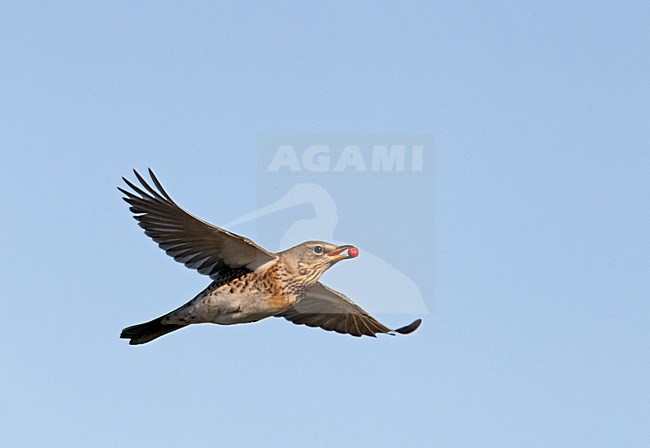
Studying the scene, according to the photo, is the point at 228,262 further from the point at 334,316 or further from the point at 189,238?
the point at 334,316

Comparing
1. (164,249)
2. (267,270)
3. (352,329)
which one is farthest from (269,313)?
(352,329)

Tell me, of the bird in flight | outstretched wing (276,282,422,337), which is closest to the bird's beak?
the bird in flight

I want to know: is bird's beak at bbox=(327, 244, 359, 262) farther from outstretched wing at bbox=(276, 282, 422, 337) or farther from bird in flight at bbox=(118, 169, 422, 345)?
outstretched wing at bbox=(276, 282, 422, 337)

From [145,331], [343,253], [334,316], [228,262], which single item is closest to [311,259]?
[343,253]

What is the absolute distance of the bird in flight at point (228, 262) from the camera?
53.0 feet

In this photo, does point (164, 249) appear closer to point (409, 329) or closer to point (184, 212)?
point (184, 212)

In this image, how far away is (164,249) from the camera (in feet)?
54.6

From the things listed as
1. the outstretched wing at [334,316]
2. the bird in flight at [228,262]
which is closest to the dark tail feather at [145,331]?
the bird in flight at [228,262]

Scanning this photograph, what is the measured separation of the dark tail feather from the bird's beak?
2.50m

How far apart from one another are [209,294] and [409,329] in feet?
10.1

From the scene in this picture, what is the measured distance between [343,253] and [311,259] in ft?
1.44

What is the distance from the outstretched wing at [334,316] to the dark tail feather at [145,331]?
6.51 ft

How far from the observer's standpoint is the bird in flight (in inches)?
636

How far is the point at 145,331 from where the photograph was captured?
17.4m
